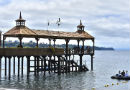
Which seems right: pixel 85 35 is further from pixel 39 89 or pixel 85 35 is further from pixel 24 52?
pixel 39 89

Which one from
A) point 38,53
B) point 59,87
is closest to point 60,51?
point 38,53

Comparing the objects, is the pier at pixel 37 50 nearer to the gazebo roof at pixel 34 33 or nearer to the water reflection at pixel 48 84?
the gazebo roof at pixel 34 33

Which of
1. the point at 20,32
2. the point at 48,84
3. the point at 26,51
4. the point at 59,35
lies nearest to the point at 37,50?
the point at 26,51

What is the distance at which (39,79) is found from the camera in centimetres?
6097

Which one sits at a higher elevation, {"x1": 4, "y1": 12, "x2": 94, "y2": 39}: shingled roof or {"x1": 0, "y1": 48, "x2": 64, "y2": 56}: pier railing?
{"x1": 4, "y1": 12, "x2": 94, "y2": 39}: shingled roof

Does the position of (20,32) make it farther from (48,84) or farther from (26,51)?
(48,84)

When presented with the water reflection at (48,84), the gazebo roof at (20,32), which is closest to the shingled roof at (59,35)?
the gazebo roof at (20,32)

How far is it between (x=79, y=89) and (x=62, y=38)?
71.7ft

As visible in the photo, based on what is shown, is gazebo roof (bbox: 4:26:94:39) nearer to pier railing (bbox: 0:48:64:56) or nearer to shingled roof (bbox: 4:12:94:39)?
shingled roof (bbox: 4:12:94:39)

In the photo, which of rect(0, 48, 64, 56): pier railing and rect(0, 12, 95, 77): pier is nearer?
rect(0, 48, 64, 56): pier railing

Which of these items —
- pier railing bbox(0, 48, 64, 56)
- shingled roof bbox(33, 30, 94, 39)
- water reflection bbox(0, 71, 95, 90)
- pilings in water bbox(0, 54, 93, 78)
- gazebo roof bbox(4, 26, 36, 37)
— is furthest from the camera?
shingled roof bbox(33, 30, 94, 39)

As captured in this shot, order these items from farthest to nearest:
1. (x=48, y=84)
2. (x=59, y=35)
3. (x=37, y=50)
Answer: (x=59, y=35)
(x=37, y=50)
(x=48, y=84)

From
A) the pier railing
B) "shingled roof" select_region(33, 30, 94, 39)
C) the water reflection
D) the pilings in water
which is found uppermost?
"shingled roof" select_region(33, 30, 94, 39)

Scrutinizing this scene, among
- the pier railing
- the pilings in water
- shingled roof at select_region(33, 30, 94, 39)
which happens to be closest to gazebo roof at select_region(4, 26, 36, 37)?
shingled roof at select_region(33, 30, 94, 39)
